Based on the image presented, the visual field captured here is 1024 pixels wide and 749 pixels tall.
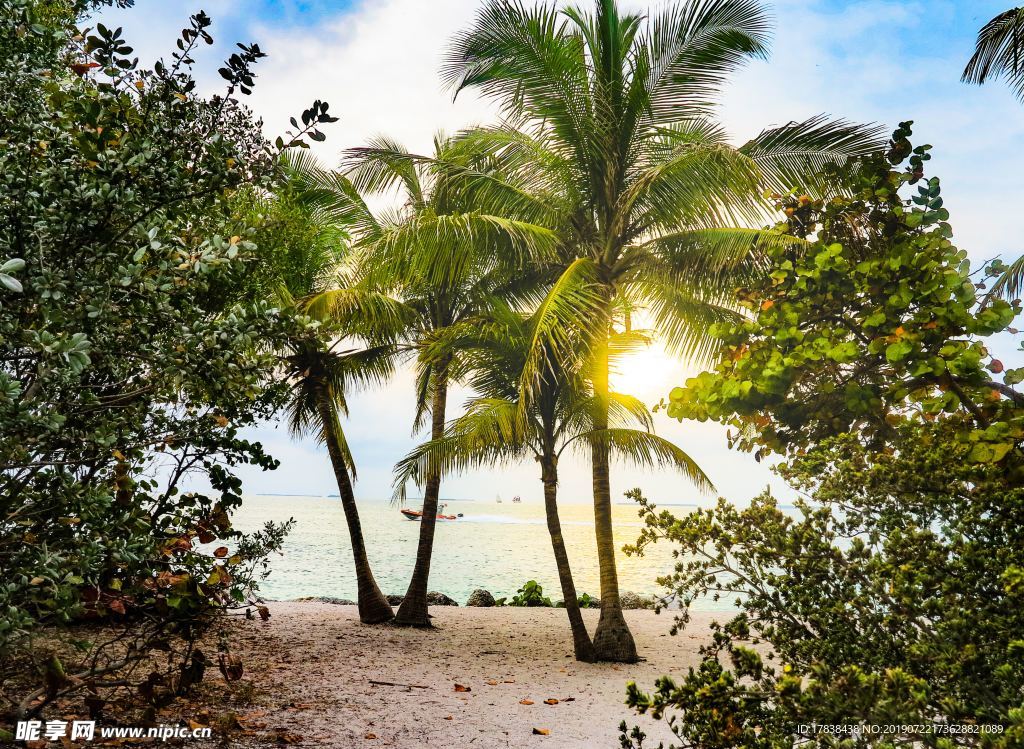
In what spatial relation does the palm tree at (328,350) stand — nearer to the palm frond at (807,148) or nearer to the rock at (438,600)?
the rock at (438,600)

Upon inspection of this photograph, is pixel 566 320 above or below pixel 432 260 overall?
below

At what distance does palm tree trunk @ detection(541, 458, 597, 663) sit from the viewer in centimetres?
888

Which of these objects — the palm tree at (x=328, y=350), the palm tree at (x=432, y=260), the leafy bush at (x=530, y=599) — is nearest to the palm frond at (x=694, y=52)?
the palm tree at (x=432, y=260)

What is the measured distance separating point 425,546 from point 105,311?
32.0 ft

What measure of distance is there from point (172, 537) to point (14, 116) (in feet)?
7.94

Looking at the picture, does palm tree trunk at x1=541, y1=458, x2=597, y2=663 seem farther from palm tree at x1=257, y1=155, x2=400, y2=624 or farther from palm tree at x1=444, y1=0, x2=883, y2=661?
palm tree at x1=257, y1=155, x2=400, y2=624

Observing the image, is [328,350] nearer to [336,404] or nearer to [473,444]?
[336,404]

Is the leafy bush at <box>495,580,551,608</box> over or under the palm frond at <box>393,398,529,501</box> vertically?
under

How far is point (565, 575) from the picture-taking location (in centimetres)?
904

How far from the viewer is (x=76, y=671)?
157 inches

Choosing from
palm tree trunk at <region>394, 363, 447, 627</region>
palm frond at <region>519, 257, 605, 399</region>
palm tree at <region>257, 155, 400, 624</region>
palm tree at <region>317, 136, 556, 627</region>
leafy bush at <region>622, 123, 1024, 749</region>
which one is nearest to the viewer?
leafy bush at <region>622, 123, 1024, 749</region>

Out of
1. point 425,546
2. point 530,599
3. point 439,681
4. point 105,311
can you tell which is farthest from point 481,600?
point 105,311

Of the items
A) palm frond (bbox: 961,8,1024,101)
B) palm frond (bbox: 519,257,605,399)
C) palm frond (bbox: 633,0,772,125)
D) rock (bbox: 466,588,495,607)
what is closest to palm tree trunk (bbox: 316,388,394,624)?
rock (bbox: 466,588,495,607)

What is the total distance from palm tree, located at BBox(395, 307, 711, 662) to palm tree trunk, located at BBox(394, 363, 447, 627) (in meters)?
1.27
